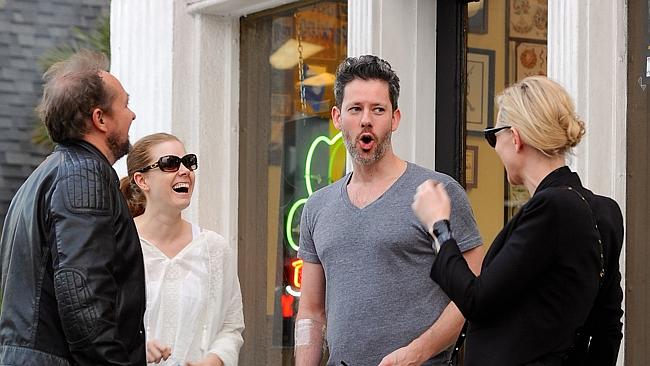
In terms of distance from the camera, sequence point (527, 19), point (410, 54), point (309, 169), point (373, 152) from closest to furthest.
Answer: point (373, 152), point (527, 19), point (410, 54), point (309, 169)

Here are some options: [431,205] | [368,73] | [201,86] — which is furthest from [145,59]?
[431,205]

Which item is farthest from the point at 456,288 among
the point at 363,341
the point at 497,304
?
the point at 363,341

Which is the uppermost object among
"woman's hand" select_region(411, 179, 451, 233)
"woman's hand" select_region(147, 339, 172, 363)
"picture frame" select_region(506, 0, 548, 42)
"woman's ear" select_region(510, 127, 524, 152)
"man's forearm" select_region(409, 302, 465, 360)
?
"picture frame" select_region(506, 0, 548, 42)

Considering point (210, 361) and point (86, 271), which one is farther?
point (210, 361)

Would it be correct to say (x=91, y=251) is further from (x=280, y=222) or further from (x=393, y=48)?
(x=280, y=222)

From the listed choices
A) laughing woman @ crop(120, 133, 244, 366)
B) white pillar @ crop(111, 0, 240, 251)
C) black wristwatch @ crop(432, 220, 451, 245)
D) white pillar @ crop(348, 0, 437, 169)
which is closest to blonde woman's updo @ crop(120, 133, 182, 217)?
laughing woman @ crop(120, 133, 244, 366)

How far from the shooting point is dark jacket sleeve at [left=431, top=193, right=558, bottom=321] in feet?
11.7

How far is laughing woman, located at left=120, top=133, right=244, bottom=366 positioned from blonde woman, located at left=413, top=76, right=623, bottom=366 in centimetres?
156

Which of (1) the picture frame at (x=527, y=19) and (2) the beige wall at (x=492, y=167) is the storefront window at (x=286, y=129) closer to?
(2) the beige wall at (x=492, y=167)

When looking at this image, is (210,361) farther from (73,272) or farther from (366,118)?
(73,272)

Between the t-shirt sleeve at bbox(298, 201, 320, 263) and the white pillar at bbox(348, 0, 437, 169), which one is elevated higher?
the white pillar at bbox(348, 0, 437, 169)

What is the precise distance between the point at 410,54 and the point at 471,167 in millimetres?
601

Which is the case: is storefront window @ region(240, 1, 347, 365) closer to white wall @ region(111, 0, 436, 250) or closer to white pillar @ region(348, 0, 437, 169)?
white wall @ region(111, 0, 436, 250)

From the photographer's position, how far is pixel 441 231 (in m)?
3.83
